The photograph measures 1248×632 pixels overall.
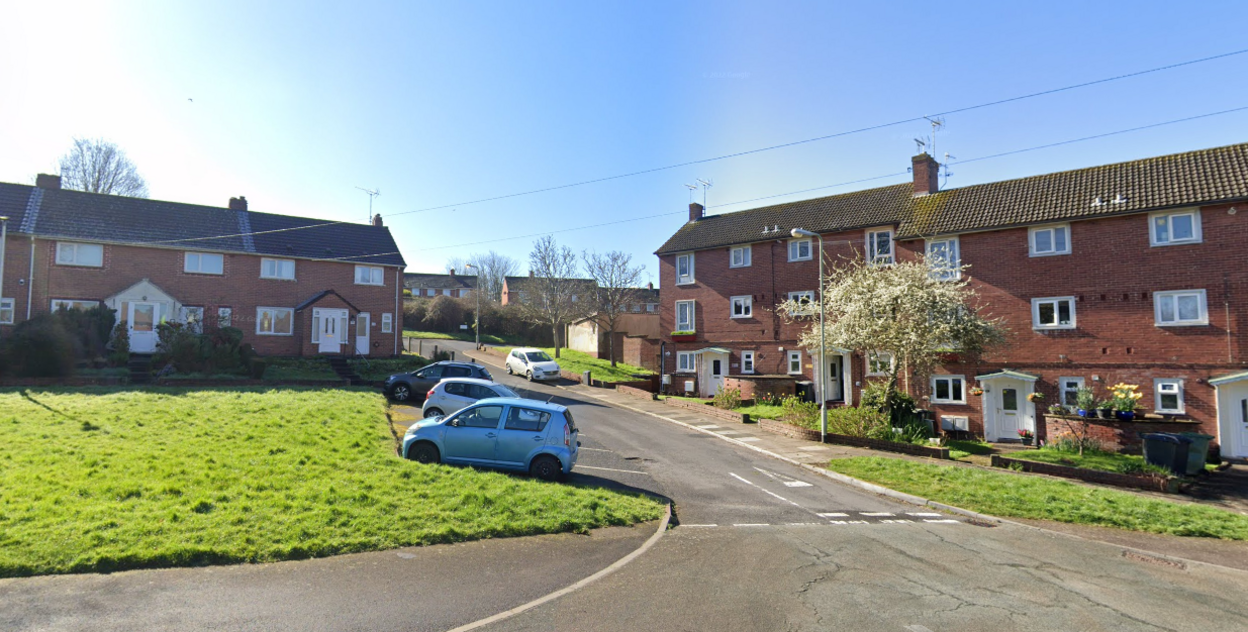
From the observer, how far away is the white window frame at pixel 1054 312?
2344 centimetres

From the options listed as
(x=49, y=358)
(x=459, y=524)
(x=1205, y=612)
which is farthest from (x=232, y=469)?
(x=49, y=358)

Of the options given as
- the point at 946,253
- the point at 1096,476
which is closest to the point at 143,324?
the point at 946,253

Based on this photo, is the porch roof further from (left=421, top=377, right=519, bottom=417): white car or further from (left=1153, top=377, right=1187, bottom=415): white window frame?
(left=421, top=377, right=519, bottom=417): white car

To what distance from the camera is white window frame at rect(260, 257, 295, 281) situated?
32.3 meters

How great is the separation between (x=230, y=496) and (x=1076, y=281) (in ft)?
88.7

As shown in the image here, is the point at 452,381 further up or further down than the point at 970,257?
further down

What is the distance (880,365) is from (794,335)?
883cm

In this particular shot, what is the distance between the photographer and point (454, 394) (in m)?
18.6

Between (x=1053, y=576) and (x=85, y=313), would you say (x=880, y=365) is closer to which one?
(x=1053, y=576)

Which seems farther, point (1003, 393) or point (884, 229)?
point (884, 229)

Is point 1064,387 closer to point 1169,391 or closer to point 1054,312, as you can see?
point 1054,312

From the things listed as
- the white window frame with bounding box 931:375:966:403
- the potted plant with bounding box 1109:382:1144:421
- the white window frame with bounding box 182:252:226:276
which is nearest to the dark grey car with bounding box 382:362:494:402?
the white window frame with bounding box 182:252:226:276

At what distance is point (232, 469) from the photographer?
1042 centimetres

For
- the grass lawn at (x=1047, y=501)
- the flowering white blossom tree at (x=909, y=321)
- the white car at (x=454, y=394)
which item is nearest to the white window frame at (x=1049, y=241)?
the flowering white blossom tree at (x=909, y=321)
